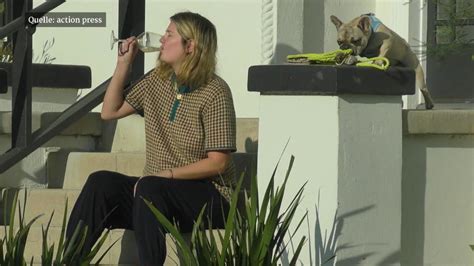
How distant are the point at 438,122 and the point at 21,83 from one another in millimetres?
2070

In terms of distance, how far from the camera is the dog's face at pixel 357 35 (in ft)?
21.5

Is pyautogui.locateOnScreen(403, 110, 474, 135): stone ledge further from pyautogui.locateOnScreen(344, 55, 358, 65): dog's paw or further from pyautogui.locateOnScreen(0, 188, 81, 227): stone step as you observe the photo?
pyautogui.locateOnScreen(0, 188, 81, 227): stone step

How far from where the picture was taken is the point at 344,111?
5219 mm

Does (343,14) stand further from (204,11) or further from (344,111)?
(344,111)

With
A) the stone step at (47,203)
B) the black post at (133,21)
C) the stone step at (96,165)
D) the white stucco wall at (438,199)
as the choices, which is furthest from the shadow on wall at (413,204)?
the black post at (133,21)

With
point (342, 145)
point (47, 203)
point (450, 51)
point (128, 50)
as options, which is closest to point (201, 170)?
A: point (342, 145)

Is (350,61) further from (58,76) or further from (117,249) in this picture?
(58,76)

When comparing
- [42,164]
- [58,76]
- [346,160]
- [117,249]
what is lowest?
[117,249]

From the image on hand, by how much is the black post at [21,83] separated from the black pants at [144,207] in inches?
31.8

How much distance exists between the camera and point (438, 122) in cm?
560

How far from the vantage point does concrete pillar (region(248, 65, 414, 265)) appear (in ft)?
17.1

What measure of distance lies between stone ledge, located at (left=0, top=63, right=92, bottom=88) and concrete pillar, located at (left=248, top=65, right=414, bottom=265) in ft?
6.21

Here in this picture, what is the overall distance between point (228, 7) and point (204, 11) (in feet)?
0.54

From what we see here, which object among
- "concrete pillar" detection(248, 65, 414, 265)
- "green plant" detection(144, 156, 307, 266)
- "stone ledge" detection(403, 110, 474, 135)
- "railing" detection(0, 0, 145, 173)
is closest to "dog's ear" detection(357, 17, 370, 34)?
"stone ledge" detection(403, 110, 474, 135)
